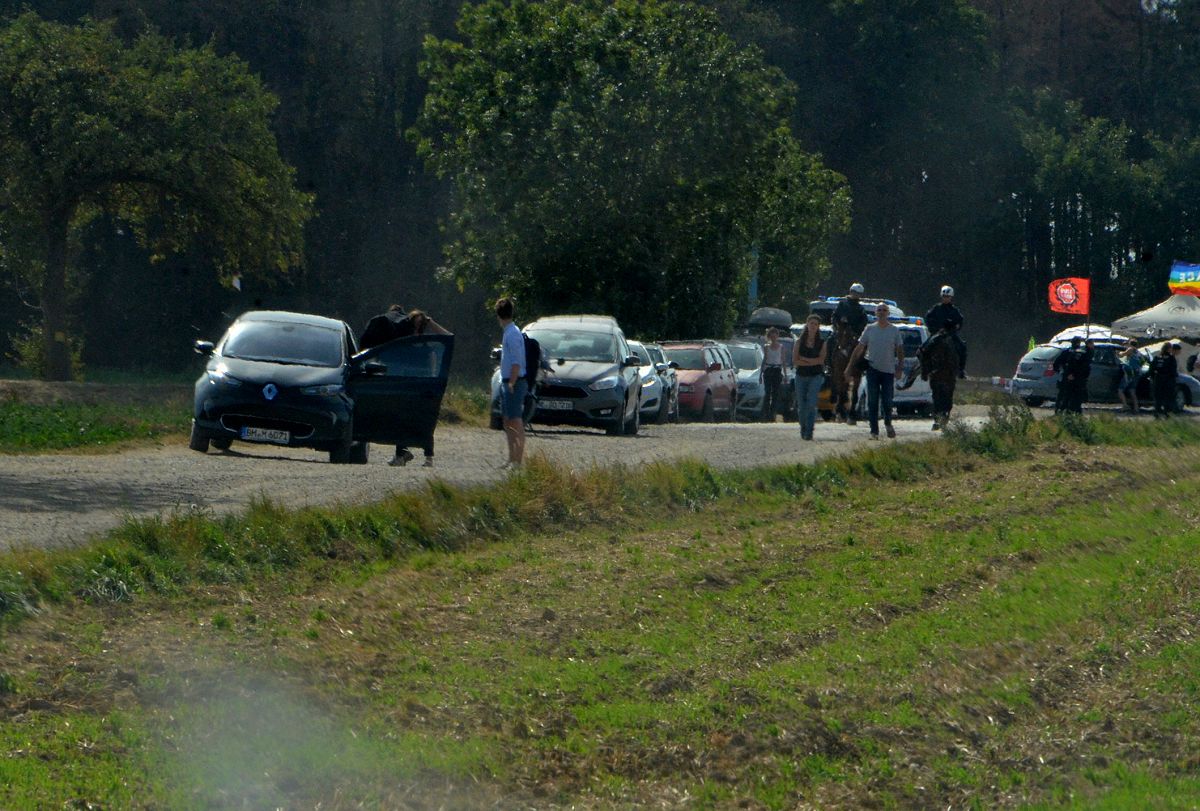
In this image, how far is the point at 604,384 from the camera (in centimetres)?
2362

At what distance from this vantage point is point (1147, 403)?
127 ft

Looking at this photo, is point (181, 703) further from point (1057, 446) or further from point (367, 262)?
point (367, 262)

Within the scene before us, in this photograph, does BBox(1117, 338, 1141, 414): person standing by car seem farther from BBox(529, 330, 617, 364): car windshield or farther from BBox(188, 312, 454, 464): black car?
BBox(188, 312, 454, 464): black car

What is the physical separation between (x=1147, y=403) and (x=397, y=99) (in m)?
26.5

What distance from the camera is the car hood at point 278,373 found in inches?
666

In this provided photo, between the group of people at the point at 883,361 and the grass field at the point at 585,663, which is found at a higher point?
the group of people at the point at 883,361

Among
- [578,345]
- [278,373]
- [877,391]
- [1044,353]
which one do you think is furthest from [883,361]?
[1044,353]

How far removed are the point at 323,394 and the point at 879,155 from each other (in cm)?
A: 5249

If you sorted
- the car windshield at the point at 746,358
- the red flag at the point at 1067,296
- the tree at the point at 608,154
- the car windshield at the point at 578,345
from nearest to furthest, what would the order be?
the car windshield at the point at 578,345 → the car windshield at the point at 746,358 → the tree at the point at 608,154 → the red flag at the point at 1067,296

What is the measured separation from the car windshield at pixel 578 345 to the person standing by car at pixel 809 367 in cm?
424

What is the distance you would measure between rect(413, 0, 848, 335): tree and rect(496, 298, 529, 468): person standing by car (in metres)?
21.3

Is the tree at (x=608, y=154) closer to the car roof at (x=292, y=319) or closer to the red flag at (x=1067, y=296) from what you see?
the car roof at (x=292, y=319)

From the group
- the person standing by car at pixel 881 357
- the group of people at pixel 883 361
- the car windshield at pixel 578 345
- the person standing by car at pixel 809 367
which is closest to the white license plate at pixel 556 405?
the car windshield at pixel 578 345

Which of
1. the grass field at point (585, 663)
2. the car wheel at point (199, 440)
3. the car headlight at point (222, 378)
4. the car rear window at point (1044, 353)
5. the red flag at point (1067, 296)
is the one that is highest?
the red flag at point (1067, 296)
